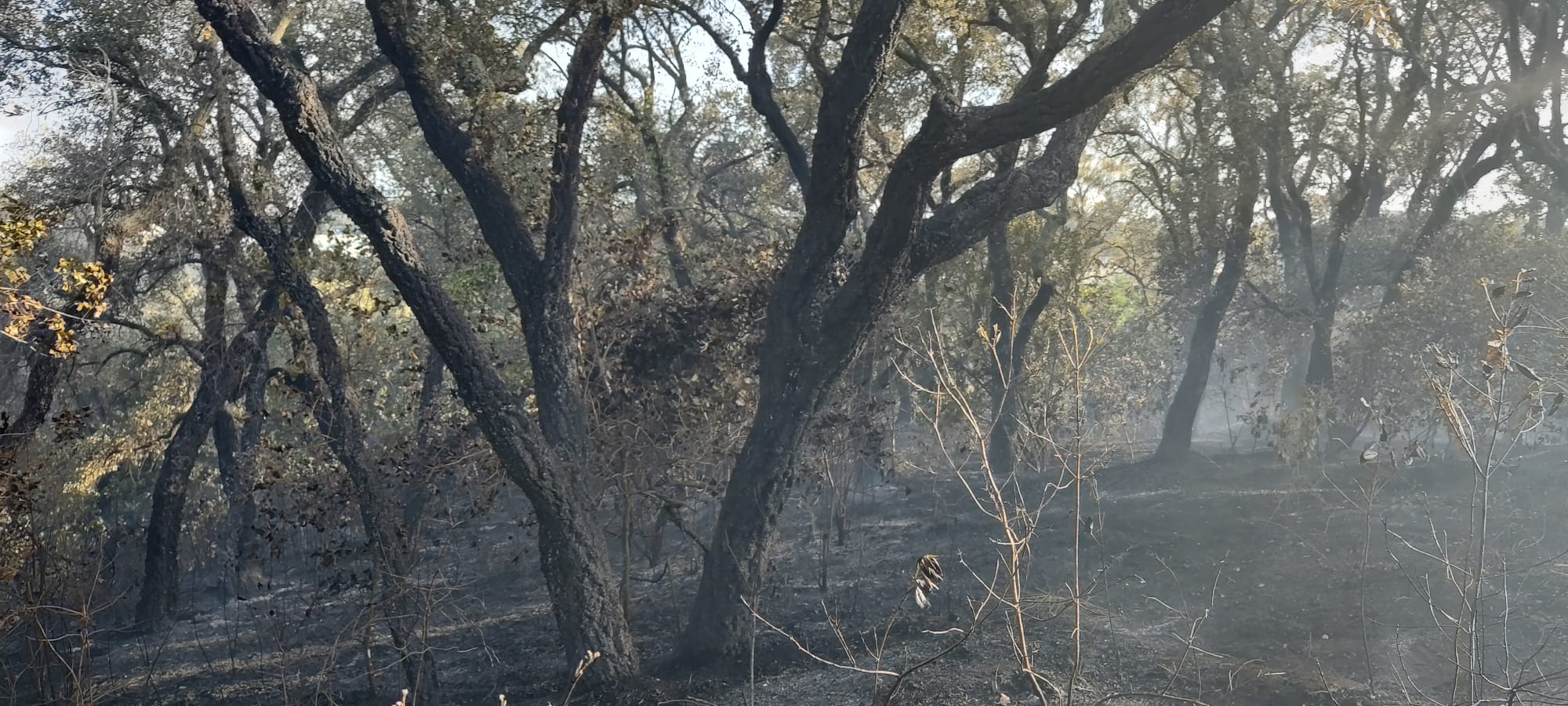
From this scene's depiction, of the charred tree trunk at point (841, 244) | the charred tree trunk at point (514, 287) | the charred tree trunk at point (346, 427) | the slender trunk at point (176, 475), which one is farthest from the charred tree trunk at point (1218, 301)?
the slender trunk at point (176, 475)

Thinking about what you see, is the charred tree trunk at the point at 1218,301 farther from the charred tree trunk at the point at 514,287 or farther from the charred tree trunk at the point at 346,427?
the charred tree trunk at the point at 346,427

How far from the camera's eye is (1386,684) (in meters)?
8.05

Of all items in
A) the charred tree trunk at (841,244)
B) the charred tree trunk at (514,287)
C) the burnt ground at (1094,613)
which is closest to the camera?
the charred tree trunk at (514,287)

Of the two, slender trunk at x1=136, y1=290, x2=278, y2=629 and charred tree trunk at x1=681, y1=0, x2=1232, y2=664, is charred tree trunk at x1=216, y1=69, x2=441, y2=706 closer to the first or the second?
charred tree trunk at x1=681, y1=0, x2=1232, y2=664

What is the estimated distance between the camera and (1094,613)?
10078 mm

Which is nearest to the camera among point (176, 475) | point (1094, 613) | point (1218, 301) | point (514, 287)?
point (514, 287)

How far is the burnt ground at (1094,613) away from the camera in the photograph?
8297 mm

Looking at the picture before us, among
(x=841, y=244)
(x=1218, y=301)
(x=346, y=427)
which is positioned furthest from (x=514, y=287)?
(x=1218, y=301)

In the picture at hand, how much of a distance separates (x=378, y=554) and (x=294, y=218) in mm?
4844

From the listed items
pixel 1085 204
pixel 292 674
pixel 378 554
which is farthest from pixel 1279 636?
pixel 1085 204

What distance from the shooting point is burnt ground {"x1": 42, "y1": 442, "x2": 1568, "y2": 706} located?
8297 mm

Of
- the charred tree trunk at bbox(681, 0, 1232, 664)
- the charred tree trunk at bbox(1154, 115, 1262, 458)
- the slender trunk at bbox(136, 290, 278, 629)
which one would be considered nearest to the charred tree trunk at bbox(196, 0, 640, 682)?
the charred tree trunk at bbox(681, 0, 1232, 664)

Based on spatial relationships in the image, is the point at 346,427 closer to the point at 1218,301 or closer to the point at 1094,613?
the point at 1094,613

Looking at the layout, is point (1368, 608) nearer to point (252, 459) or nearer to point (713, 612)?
point (713, 612)
